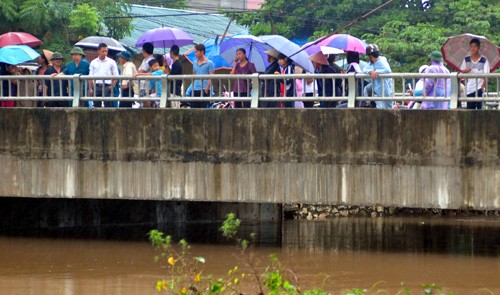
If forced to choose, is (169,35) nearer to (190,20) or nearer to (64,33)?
(64,33)

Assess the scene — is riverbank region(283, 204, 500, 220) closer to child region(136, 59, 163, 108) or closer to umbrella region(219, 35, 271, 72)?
umbrella region(219, 35, 271, 72)

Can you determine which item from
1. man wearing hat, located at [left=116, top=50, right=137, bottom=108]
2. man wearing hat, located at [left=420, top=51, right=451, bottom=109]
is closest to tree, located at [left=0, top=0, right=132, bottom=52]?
man wearing hat, located at [left=116, top=50, right=137, bottom=108]

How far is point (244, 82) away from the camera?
1911cm

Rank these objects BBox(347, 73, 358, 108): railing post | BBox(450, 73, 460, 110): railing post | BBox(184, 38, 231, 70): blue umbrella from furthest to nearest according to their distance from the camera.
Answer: BBox(184, 38, 231, 70): blue umbrella
BBox(347, 73, 358, 108): railing post
BBox(450, 73, 460, 110): railing post

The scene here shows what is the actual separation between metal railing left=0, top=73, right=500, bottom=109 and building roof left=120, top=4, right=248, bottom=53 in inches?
727

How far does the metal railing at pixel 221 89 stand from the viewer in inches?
683

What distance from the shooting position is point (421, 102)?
17.9 m

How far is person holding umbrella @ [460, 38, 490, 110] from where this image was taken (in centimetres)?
1750

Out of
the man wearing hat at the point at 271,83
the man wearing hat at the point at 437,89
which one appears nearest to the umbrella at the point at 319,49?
the man wearing hat at the point at 271,83

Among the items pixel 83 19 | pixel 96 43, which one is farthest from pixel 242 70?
pixel 83 19

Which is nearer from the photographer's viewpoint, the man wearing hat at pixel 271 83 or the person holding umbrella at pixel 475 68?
the person holding umbrella at pixel 475 68

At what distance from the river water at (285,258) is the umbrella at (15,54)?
3067 mm

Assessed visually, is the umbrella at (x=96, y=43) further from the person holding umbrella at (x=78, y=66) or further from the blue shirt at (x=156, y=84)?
the blue shirt at (x=156, y=84)

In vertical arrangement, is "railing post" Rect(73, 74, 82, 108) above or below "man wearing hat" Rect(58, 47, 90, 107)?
below
